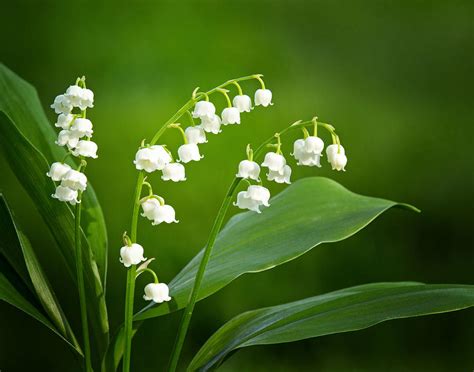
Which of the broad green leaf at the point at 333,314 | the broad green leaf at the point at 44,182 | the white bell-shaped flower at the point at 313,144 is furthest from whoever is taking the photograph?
the broad green leaf at the point at 44,182

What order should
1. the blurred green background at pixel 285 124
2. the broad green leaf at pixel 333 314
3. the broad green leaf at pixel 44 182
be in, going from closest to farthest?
the broad green leaf at pixel 333 314
the broad green leaf at pixel 44 182
the blurred green background at pixel 285 124

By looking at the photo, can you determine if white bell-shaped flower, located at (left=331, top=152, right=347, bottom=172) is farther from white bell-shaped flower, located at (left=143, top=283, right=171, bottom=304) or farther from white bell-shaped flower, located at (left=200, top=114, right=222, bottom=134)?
white bell-shaped flower, located at (left=143, top=283, right=171, bottom=304)

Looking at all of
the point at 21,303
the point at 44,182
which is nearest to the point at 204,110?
the point at 44,182

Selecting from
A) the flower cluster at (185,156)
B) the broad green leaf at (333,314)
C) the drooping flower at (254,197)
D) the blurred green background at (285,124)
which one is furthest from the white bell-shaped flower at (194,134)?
the blurred green background at (285,124)

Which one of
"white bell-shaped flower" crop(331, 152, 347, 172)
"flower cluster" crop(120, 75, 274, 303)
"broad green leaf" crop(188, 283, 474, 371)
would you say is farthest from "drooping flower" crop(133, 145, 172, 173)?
"broad green leaf" crop(188, 283, 474, 371)

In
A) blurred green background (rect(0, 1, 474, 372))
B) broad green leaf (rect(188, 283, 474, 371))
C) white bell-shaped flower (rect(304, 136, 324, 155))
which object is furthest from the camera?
blurred green background (rect(0, 1, 474, 372))

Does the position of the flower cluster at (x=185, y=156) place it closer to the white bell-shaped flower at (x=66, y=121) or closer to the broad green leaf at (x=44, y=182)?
the white bell-shaped flower at (x=66, y=121)

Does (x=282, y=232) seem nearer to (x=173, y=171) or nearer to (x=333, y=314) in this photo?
(x=333, y=314)
